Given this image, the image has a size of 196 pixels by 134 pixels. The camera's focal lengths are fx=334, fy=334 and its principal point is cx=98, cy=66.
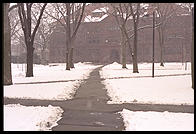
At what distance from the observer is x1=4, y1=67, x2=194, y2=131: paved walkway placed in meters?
7.87

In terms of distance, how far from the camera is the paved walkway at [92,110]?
7872 mm

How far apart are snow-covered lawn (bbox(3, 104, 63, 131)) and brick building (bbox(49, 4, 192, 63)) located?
207 feet

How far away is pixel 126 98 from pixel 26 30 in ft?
44.0

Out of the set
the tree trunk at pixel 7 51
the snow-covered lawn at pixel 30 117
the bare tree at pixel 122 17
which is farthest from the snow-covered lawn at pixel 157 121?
the bare tree at pixel 122 17

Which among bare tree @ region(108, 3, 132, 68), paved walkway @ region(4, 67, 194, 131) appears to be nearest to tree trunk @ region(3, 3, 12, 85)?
paved walkway @ region(4, 67, 194, 131)

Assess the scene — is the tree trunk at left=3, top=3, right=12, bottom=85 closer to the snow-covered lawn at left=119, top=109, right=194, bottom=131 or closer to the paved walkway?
the paved walkway

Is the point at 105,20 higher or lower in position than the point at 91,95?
higher

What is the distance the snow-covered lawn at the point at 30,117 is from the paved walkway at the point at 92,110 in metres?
0.25

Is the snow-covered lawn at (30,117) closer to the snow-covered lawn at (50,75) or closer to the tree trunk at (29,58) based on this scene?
the snow-covered lawn at (50,75)

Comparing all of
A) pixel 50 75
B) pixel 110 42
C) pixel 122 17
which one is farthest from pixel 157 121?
pixel 110 42

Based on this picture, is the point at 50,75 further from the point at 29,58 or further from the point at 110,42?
the point at 110,42

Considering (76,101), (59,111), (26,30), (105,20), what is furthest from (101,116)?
(105,20)

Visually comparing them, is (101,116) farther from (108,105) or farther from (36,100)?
(36,100)

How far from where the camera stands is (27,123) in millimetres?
7969
